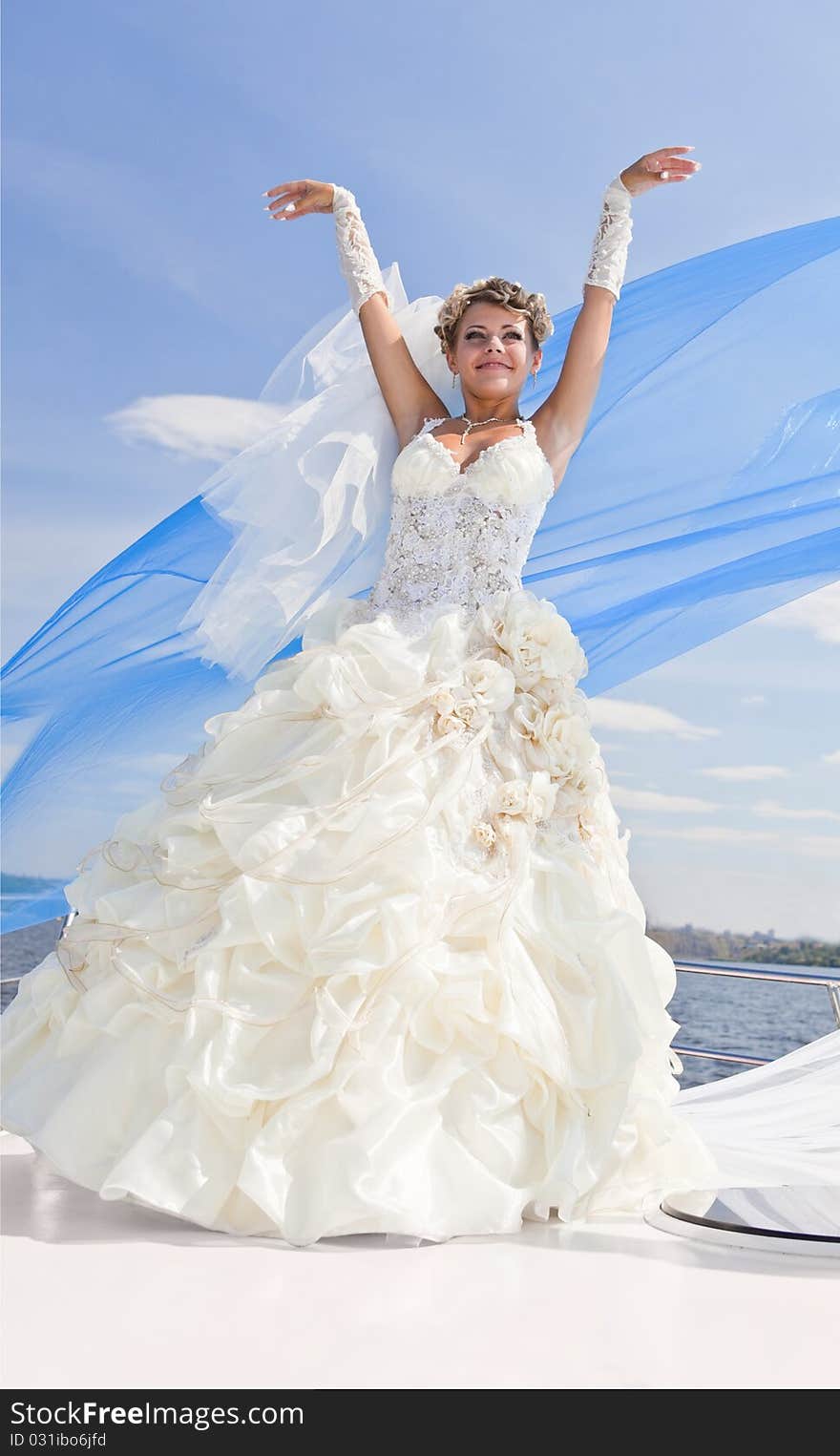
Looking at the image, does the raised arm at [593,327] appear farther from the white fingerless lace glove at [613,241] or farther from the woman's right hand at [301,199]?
the woman's right hand at [301,199]

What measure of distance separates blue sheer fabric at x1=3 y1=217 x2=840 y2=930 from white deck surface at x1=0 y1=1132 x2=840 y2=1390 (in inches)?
59.3

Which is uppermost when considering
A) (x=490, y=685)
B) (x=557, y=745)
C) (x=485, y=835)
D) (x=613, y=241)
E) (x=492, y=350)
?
(x=613, y=241)

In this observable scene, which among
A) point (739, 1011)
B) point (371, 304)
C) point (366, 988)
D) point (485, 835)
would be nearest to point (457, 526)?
point (371, 304)

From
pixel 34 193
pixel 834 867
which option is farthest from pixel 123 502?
pixel 834 867

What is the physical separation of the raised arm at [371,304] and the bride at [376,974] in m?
0.81

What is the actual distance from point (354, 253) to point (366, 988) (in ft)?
7.80

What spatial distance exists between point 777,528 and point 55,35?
10150 mm

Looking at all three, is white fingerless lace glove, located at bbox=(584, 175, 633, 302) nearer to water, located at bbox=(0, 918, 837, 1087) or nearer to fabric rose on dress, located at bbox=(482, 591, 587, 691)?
fabric rose on dress, located at bbox=(482, 591, 587, 691)

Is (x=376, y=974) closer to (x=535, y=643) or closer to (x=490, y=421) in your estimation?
(x=535, y=643)

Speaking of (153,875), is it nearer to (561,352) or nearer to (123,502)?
(561,352)

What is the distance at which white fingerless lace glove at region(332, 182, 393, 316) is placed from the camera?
12.0ft

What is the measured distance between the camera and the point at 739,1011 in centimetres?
3997

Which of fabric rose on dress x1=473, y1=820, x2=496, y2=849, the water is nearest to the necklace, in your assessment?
fabric rose on dress x1=473, y1=820, x2=496, y2=849

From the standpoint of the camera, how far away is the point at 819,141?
37.1ft
